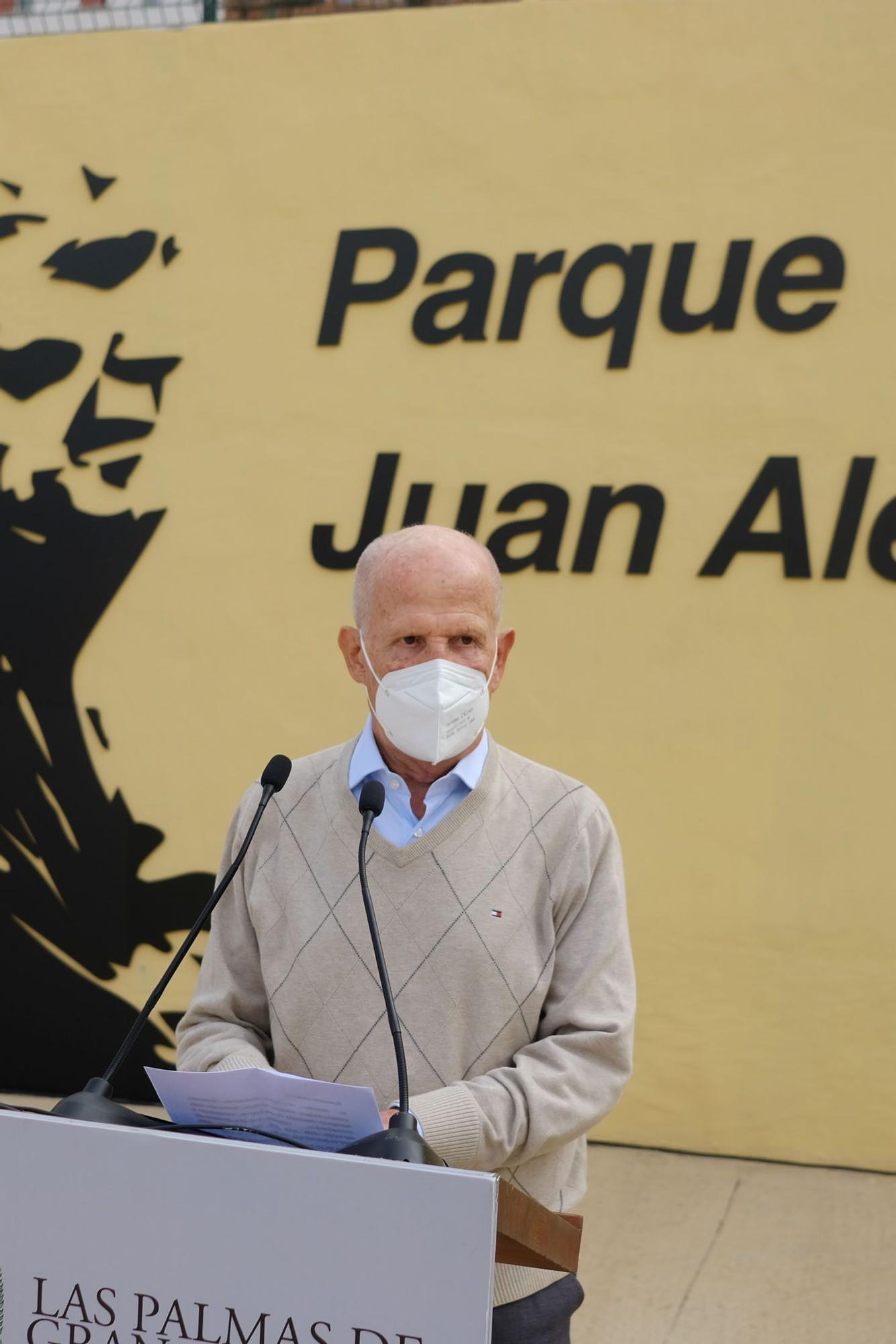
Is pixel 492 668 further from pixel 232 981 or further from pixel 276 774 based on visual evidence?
pixel 232 981

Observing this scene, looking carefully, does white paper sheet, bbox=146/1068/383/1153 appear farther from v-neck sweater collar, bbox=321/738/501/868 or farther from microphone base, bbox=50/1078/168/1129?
v-neck sweater collar, bbox=321/738/501/868

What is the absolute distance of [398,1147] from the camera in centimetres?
122

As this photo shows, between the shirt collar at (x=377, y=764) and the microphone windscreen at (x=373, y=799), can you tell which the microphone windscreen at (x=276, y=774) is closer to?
the microphone windscreen at (x=373, y=799)

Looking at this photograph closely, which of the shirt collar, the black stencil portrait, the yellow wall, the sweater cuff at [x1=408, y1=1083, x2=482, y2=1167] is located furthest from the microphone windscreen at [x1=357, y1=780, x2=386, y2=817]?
the black stencil portrait

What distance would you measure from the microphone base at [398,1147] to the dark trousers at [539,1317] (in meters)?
0.59

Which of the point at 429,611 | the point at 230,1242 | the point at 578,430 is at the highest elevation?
the point at 578,430

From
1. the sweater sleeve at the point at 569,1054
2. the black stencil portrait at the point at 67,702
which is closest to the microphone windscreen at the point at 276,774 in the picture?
the sweater sleeve at the point at 569,1054

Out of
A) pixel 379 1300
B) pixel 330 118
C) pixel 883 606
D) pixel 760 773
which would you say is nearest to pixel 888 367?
pixel 883 606

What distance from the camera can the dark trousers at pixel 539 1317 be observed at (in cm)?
175

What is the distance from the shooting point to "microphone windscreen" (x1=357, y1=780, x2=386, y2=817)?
1.63 meters

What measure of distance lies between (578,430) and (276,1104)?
2.97 meters

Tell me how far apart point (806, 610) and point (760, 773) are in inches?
19.1

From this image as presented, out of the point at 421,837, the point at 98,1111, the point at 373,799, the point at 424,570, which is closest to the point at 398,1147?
the point at 98,1111

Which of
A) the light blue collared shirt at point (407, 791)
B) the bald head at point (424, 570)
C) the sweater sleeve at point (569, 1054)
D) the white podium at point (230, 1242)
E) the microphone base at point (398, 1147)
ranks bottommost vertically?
the white podium at point (230, 1242)
